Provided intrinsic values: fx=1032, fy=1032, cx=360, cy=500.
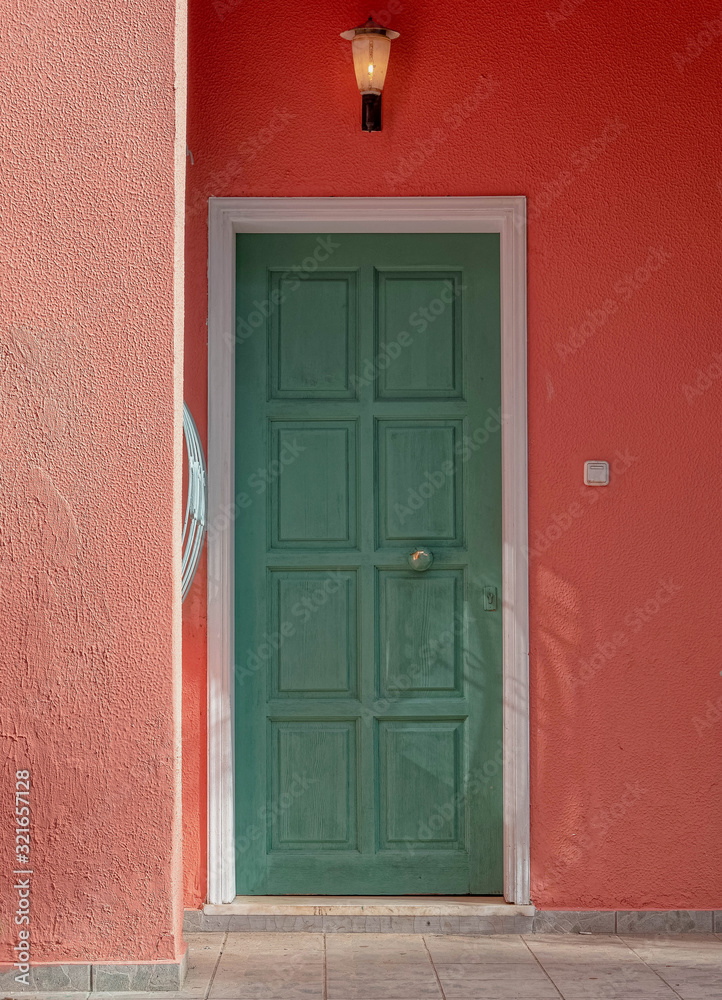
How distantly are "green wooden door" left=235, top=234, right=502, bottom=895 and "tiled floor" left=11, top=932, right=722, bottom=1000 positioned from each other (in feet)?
0.86

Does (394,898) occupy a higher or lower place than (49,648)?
lower

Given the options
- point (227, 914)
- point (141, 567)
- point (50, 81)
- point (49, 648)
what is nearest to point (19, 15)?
point (50, 81)

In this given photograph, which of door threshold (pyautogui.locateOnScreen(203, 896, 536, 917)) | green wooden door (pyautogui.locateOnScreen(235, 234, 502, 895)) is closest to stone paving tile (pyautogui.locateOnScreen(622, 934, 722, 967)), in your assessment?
door threshold (pyautogui.locateOnScreen(203, 896, 536, 917))

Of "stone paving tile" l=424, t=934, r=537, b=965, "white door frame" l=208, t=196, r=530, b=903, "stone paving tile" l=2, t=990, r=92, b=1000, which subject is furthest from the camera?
"white door frame" l=208, t=196, r=530, b=903

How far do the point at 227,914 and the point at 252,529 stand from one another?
128 cm

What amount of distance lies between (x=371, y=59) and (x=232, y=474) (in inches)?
56.5

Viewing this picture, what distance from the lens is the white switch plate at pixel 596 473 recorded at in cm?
347

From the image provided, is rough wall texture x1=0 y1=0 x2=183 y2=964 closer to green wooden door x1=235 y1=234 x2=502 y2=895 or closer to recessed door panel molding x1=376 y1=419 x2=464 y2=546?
green wooden door x1=235 y1=234 x2=502 y2=895

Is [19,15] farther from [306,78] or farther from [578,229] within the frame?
[578,229]

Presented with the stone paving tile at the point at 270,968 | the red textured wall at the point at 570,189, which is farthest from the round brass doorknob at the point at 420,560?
the stone paving tile at the point at 270,968

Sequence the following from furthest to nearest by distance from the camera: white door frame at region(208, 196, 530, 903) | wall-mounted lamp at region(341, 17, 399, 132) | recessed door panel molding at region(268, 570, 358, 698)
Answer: recessed door panel molding at region(268, 570, 358, 698), white door frame at region(208, 196, 530, 903), wall-mounted lamp at region(341, 17, 399, 132)

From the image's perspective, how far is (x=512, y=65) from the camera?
3.51 metres

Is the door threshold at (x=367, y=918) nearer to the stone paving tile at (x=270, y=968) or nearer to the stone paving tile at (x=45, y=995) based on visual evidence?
the stone paving tile at (x=270, y=968)

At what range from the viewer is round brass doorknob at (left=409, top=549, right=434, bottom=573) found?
11.6 ft
